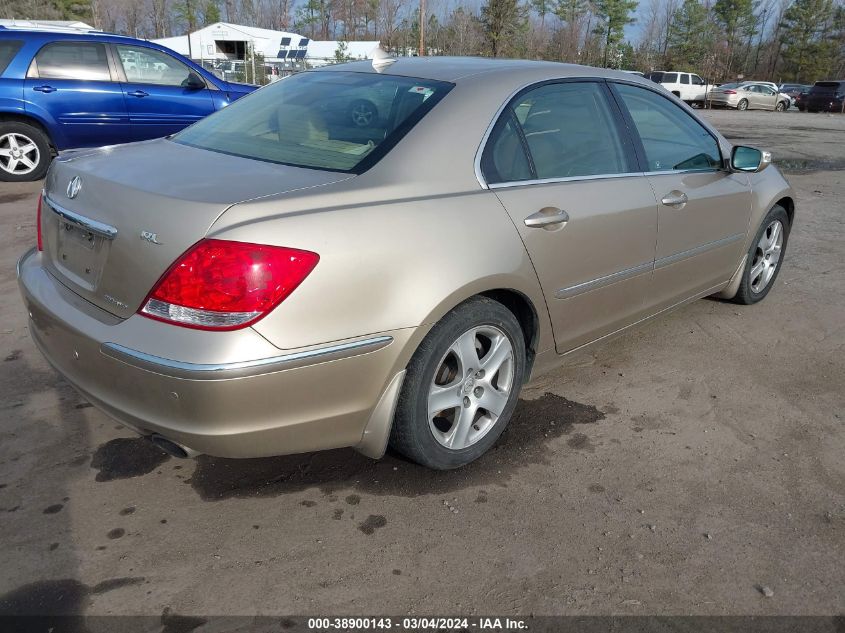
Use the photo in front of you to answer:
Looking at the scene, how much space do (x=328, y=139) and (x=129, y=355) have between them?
3.83ft

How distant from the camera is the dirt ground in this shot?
2.22 m

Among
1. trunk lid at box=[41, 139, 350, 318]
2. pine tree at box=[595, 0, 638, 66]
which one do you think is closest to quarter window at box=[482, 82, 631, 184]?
trunk lid at box=[41, 139, 350, 318]

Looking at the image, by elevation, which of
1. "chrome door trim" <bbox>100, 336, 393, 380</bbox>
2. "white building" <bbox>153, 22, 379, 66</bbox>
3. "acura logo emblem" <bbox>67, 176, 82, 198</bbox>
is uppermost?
"acura logo emblem" <bbox>67, 176, 82, 198</bbox>

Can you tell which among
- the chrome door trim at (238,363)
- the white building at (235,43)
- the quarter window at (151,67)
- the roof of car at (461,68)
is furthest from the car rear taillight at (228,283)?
the white building at (235,43)

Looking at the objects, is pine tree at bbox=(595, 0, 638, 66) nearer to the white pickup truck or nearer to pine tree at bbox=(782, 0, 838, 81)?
pine tree at bbox=(782, 0, 838, 81)

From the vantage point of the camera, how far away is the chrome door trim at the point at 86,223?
2369 millimetres

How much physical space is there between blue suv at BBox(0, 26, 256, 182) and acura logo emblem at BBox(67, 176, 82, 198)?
6498 mm

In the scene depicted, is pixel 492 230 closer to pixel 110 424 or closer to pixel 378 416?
pixel 378 416

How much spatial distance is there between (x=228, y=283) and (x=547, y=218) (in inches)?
53.8

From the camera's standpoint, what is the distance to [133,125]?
859cm

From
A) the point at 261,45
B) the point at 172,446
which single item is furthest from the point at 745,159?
Answer: the point at 261,45

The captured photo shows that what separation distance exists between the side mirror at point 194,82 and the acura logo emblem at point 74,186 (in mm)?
6830

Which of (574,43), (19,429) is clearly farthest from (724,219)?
(574,43)

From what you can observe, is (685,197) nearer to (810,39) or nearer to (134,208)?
(134,208)
